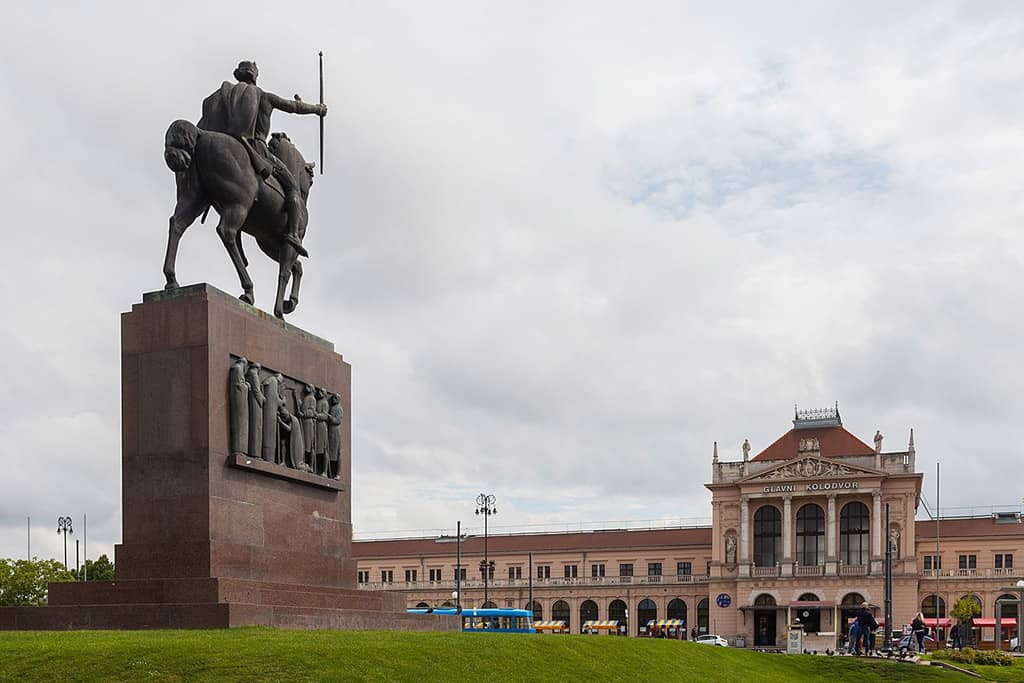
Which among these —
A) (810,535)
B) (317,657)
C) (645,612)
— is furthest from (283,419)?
(645,612)

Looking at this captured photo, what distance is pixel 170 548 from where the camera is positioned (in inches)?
795

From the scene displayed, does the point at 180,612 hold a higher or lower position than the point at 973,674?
higher

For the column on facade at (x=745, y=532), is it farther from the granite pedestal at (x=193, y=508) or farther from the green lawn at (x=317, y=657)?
the granite pedestal at (x=193, y=508)

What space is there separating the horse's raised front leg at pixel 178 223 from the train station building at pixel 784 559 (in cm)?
7251

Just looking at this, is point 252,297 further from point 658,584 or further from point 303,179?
point 658,584

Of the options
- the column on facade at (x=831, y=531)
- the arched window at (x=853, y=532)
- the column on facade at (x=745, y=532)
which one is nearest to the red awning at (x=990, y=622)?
the arched window at (x=853, y=532)

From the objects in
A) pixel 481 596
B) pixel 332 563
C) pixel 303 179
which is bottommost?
pixel 481 596

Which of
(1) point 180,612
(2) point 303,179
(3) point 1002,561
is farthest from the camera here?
(3) point 1002,561

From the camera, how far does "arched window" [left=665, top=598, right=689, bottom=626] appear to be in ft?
352

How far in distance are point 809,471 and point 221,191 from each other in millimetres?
84394

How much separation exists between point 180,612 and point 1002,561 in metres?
94.6

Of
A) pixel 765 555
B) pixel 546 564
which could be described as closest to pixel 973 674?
pixel 765 555

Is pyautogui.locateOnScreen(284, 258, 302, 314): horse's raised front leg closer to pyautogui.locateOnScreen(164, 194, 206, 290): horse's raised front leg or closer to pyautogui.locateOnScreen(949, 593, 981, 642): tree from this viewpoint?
pyautogui.locateOnScreen(164, 194, 206, 290): horse's raised front leg

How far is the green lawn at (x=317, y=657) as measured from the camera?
1498cm
